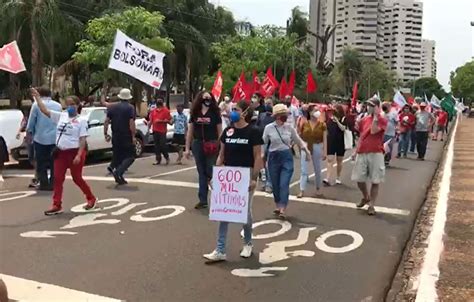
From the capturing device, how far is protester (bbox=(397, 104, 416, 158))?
19422 millimetres

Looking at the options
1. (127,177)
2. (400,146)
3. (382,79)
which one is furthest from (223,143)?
(382,79)

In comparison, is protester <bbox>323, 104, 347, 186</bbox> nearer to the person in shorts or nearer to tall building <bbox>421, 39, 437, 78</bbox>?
the person in shorts

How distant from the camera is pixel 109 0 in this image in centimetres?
3703

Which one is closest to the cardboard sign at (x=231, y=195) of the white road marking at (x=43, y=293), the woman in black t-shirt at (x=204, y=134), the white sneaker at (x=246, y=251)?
the white sneaker at (x=246, y=251)

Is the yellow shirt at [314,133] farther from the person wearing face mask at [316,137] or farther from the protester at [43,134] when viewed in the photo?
the protester at [43,134]

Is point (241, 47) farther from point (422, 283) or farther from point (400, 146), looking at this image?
point (422, 283)

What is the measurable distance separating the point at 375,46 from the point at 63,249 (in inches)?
5235

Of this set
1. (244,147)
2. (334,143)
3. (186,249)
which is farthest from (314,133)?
(186,249)

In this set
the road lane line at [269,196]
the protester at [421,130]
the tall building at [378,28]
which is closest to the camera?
the road lane line at [269,196]

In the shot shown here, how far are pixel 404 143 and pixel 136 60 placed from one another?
983cm

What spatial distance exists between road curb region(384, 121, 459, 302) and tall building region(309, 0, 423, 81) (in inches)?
3515

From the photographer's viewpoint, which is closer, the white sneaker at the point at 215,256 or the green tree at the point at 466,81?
the white sneaker at the point at 215,256

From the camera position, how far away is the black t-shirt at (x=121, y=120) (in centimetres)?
1167

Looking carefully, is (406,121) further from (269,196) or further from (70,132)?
(70,132)
